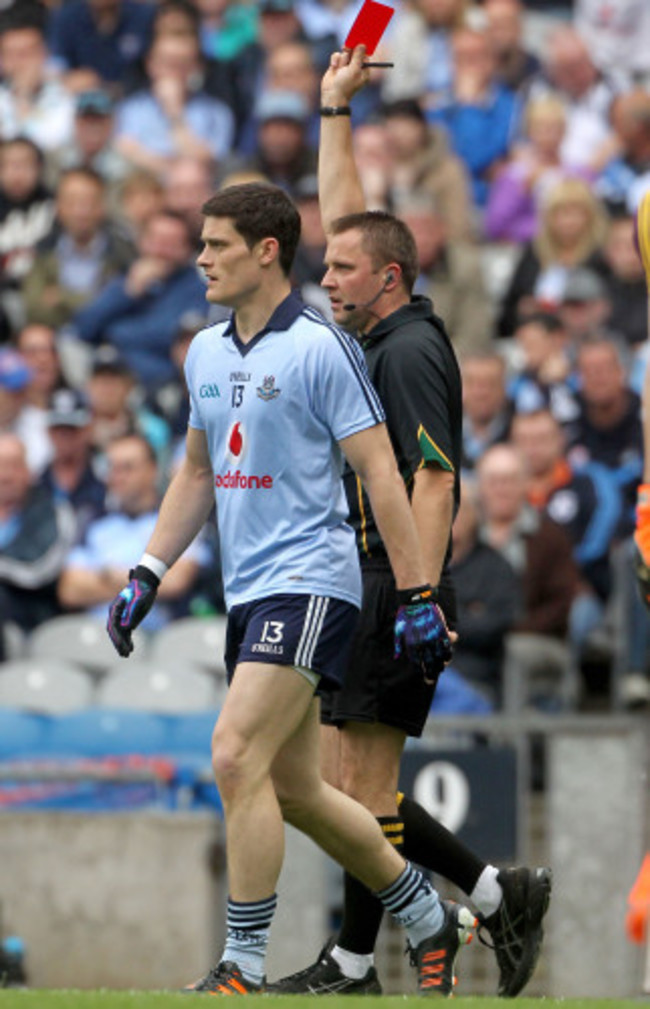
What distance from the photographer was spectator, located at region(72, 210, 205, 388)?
15.6 metres

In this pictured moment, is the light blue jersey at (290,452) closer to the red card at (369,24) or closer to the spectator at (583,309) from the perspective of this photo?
the red card at (369,24)

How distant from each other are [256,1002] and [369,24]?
369cm

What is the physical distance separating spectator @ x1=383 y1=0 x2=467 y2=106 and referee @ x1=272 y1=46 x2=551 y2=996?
9.79 m

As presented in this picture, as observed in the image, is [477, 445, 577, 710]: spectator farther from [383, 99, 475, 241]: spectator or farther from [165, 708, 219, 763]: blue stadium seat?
[383, 99, 475, 241]: spectator

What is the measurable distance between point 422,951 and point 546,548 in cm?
493

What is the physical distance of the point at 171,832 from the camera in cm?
1131

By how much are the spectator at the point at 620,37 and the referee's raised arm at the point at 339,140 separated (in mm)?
9452

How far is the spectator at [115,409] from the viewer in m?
14.6

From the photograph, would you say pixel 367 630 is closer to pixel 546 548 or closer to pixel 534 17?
pixel 546 548

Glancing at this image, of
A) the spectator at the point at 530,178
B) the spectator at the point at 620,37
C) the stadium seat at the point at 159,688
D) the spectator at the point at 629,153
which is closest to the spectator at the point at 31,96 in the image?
the spectator at the point at 530,178

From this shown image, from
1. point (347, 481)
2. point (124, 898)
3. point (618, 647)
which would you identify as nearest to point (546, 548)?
point (618, 647)

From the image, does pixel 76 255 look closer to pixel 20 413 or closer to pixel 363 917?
pixel 20 413

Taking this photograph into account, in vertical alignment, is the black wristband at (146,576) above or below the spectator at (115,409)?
below

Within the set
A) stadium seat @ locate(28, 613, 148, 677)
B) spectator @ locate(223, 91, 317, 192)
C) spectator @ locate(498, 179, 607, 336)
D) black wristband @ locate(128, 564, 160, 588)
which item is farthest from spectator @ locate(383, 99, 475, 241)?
black wristband @ locate(128, 564, 160, 588)
